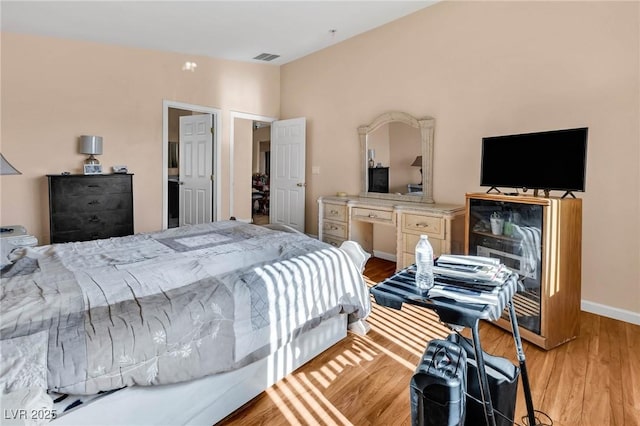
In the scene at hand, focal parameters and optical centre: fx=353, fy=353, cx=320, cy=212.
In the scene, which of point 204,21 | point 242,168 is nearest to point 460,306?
point 204,21

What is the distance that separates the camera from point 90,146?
13.5ft

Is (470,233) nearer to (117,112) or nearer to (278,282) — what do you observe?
(278,282)

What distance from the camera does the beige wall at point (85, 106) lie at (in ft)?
12.5

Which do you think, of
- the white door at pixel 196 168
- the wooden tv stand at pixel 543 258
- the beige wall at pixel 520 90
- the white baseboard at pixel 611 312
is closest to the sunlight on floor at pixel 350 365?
the wooden tv stand at pixel 543 258

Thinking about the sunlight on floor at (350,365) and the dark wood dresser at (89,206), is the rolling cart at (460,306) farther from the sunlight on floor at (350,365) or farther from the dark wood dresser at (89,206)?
the dark wood dresser at (89,206)

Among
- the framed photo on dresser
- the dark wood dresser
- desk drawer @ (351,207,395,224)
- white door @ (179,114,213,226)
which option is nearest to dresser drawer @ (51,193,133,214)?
the dark wood dresser

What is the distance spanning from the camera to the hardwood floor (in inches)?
69.4

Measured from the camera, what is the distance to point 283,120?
597 cm

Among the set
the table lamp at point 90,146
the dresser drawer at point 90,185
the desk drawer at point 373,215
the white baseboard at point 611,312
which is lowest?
the white baseboard at point 611,312

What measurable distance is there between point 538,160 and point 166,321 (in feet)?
8.69

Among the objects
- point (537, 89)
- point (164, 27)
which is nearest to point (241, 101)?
point (164, 27)

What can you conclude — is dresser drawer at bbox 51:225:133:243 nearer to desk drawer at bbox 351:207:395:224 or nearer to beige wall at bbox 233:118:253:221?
beige wall at bbox 233:118:253:221

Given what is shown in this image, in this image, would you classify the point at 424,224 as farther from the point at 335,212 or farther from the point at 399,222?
the point at 335,212

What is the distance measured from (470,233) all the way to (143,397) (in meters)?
2.48
